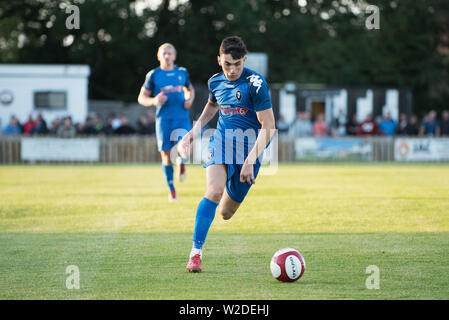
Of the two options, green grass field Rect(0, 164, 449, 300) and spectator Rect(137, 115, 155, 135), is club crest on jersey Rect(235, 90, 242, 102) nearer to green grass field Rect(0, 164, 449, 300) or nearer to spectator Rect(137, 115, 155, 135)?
green grass field Rect(0, 164, 449, 300)

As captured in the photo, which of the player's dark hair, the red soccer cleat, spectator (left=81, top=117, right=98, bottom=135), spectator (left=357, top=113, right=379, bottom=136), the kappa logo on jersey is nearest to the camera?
the red soccer cleat

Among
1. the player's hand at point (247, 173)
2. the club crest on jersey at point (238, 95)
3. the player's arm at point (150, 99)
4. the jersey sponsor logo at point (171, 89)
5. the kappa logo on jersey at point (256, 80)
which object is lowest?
the player's hand at point (247, 173)

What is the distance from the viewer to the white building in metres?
32.9

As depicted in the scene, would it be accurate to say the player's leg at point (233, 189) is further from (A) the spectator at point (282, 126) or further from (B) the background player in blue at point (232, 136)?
(A) the spectator at point (282, 126)

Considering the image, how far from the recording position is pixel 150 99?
39.9ft

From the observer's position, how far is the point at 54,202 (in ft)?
43.4

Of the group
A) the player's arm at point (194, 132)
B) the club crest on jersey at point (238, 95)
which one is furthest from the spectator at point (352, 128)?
the club crest on jersey at point (238, 95)

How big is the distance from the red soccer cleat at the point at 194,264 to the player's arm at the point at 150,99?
A: 493 centimetres

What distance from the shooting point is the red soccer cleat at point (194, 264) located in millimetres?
6773

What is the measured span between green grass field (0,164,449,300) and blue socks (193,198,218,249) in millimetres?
298

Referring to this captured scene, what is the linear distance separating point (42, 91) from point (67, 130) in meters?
5.30

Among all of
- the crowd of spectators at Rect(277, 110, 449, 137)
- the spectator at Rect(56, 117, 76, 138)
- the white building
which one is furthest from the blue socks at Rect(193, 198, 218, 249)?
the white building

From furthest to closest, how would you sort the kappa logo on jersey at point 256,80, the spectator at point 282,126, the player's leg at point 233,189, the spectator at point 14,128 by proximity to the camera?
1. the spectator at point 282,126
2. the spectator at point 14,128
3. the player's leg at point 233,189
4. the kappa logo on jersey at point 256,80
